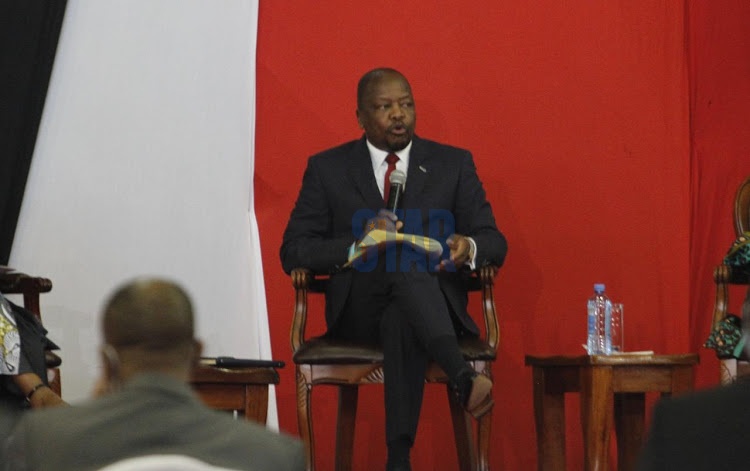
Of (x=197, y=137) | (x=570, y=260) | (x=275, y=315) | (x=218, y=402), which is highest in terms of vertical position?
(x=197, y=137)

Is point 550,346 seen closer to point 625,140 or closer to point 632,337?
point 632,337

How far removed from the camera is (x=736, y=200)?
14.3 ft

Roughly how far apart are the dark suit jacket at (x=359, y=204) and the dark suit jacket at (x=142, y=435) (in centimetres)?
259

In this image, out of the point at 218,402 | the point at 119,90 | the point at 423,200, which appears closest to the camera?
the point at 218,402

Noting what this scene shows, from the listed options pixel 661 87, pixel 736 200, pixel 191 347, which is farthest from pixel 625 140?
pixel 191 347

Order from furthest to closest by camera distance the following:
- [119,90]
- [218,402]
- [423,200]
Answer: [119,90]
[423,200]
[218,402]

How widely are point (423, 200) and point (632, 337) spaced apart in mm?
1318

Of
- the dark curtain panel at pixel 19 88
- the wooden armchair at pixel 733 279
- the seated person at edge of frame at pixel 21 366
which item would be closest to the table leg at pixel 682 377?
the wooden armchair at pixel 733 279

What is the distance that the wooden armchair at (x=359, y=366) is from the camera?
3.83 metres

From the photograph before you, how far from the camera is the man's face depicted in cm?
420

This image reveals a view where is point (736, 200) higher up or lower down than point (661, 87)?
lower down

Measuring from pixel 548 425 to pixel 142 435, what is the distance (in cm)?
311

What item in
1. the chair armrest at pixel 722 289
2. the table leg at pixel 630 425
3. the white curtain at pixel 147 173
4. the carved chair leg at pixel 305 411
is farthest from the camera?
the white curtain at pixel 147 173

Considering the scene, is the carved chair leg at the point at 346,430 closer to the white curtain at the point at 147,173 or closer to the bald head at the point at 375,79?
the white curtain at the point at 147,173
